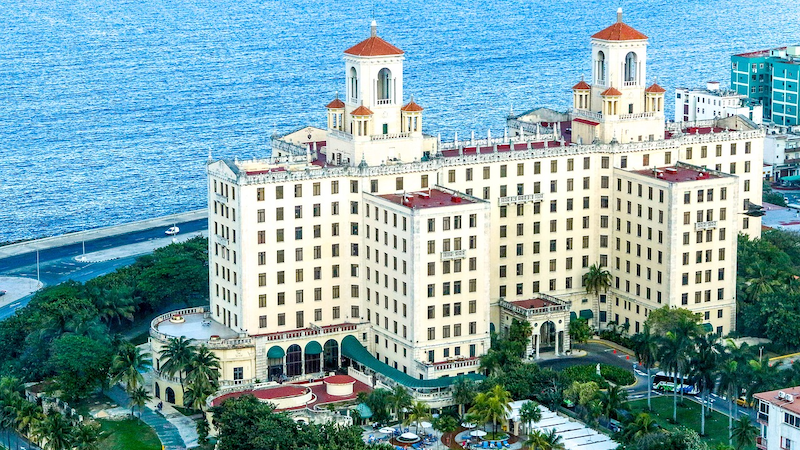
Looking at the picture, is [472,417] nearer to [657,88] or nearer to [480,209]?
[480,209]

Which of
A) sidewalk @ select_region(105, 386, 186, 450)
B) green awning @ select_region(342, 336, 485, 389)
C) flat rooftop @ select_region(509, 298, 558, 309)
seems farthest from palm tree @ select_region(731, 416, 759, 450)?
sidewalk @ select_region(105, 386, 186, 450)

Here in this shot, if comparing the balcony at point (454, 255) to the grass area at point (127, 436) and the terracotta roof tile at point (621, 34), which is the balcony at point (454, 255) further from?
the terracotta roof tile at point (621, 34)

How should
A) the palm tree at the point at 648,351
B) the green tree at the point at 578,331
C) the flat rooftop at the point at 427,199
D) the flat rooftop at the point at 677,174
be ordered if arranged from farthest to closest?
1. the flat rooftop at the point at 677,174
2. the green tree at the point at 578,331
3. the flat rooftop at the point at 427,199
4. the palm tree at the point at 648,351

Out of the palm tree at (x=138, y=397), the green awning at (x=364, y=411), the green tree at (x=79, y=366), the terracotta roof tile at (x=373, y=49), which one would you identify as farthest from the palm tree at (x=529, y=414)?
the green tree at (x=79, y=366)

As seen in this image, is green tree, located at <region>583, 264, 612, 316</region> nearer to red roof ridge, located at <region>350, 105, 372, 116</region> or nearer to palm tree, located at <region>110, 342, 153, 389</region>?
red roof ridge, located at <region>350, 105, 372, 116</region>

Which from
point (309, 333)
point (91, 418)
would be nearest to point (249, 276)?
point (309, 333)

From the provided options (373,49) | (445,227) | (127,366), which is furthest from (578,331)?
(127,366)
